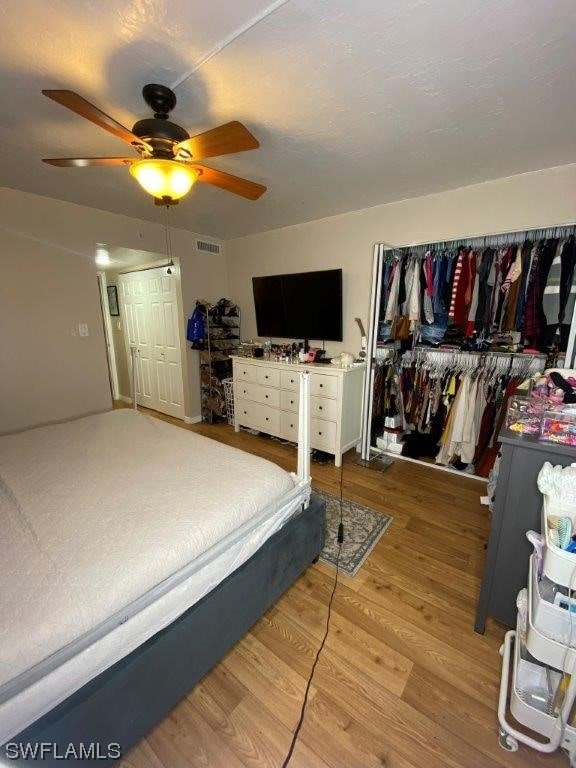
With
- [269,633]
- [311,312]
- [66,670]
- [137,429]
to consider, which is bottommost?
[269,633]

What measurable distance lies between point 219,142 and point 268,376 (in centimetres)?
218

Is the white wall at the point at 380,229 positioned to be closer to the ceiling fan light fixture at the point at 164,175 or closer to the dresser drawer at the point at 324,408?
the dresser drawer at the point at 324,408

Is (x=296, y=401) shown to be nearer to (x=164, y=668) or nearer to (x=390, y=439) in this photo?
(x=390, y=439)

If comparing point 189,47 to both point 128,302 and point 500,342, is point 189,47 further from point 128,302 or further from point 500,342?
point 128,302

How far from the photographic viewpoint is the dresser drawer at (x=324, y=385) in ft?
9.32

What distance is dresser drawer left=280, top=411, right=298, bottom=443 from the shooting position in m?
3.18

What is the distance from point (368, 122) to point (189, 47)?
0.90 meters

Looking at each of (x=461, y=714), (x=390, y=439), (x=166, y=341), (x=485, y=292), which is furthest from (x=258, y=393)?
(x=461, y=714)

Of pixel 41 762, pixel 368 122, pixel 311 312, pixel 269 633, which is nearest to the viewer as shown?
pixel 41 762

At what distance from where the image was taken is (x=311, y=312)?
10.8ft

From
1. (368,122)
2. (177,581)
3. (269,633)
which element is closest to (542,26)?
(368,122)

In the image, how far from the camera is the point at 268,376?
327cm

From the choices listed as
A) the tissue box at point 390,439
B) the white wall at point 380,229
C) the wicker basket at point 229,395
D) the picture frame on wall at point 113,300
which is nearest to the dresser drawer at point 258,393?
the wicker basket at point 229,395

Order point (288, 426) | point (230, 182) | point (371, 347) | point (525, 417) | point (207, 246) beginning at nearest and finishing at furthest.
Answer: point (525, 417)
point (230, 182)
point (371, 347)
point (288, 426)
point (207, 246)
